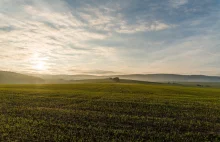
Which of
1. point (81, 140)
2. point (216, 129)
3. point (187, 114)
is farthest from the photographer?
point (187, 114)

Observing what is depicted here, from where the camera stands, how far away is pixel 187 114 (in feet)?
78.7

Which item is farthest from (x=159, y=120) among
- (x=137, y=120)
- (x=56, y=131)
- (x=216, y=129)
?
(x=56, y=131)

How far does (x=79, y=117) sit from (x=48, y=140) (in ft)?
23.7

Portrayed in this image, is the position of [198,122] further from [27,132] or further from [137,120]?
[27,132]

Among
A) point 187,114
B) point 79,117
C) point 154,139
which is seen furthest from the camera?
point 187,114

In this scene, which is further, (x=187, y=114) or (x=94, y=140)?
(x=187, y=114)

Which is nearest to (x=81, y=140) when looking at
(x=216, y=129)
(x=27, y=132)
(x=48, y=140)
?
(x=48, y=140)

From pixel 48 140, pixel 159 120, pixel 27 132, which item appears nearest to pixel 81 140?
pixel 48 140

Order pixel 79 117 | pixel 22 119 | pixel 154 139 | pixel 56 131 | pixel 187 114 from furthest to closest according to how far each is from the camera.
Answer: pixel 187 114 < pixel 79 117 < pixel 22 119 < pixel 56 131 < pixel 154 139

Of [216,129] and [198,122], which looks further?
[198,122]

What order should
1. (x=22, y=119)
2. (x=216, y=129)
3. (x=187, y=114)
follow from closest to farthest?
(x=216, y=129) < (x=22, y=119) < (x=187, y=114)

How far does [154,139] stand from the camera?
47.6ft

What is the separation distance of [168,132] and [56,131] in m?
10.1

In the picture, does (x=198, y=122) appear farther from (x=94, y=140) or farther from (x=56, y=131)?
(x=56, y=131)
